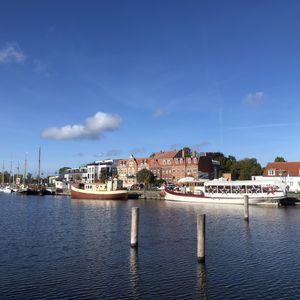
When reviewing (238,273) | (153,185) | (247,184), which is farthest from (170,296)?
(153,185)

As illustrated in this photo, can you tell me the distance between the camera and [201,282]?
75.6 feet

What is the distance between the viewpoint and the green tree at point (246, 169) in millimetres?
152000

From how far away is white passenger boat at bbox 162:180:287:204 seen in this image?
280 ft

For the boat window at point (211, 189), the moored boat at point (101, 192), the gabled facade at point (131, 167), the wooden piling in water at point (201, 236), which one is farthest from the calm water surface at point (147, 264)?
the gabled facade at point (131, 167)

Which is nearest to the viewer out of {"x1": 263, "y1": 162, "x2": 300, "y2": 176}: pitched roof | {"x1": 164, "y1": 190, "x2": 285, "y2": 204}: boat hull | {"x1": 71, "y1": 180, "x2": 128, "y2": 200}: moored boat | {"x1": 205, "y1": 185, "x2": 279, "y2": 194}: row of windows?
{"x1": 164, "y1": 190, "x2": 285, "y2": 204}: boat hull

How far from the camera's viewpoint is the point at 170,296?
2038 cm

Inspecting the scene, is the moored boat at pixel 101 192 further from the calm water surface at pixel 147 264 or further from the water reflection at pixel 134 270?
the water reflection at pixel 134 270

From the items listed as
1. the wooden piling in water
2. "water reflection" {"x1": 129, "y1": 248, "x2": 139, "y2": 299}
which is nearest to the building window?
"water reflection" {"x1": 129, "y1": 248, "x2": 139, "y2": 299}

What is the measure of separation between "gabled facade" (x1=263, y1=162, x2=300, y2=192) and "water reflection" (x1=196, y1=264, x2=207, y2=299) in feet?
309

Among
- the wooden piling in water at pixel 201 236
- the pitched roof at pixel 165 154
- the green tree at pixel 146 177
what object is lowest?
the wooden piling in water at pixel 201 236

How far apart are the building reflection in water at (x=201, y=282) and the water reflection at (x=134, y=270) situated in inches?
125

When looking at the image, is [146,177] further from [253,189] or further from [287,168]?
[253,189]

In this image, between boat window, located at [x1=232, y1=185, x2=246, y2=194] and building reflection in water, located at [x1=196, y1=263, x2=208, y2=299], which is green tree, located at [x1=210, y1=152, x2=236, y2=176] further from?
building reflection in water, located at [x1=196, y1=263, x2=208, y2=299]

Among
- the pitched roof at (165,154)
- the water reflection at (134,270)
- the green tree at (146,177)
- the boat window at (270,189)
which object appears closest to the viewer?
the water reflection at (134,270)
